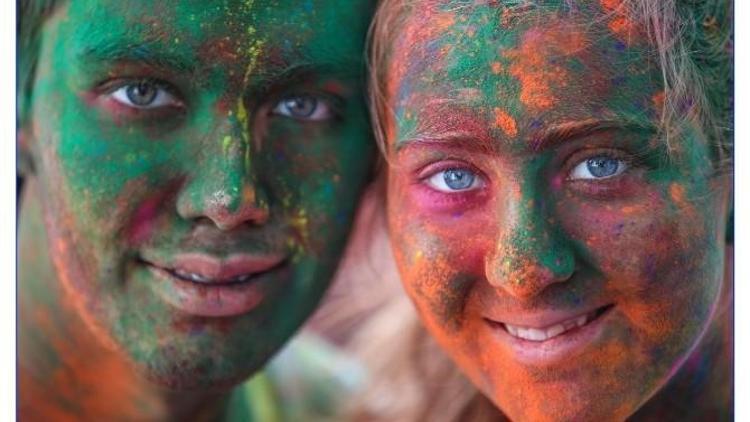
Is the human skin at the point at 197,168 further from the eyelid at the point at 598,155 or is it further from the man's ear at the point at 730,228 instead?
the man's ear at the point at 730,228

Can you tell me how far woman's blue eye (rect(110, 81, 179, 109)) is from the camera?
1264mm

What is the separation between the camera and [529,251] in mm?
1158

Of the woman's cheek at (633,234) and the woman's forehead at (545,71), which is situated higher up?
the woman's forehead at (545,71)

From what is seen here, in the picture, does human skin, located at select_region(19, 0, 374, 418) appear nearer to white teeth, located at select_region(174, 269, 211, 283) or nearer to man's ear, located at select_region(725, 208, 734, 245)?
white teeth, located at select_region(174, 269, 211, 283)

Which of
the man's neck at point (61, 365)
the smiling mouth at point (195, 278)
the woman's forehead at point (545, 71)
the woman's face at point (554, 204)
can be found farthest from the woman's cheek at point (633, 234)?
the man's neck at point (61, 365)

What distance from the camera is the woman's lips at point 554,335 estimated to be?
47.8 inches

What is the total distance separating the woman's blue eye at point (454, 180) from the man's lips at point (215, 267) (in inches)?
9.8

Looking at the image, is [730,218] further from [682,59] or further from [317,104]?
[317,104]

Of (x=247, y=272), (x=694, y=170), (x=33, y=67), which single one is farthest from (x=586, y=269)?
(x=33, y=67)

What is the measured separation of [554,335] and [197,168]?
20.7 inches

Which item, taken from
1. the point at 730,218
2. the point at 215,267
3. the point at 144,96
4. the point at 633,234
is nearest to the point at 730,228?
the point at 730,218

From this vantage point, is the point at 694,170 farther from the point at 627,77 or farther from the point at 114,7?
the point at 114,7

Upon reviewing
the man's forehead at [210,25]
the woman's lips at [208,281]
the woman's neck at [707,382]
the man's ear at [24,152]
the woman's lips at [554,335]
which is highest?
the man's forehead at [210,25]
